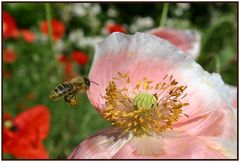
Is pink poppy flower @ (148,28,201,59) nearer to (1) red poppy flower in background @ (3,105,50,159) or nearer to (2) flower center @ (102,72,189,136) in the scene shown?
(2) flower center @ (102,72,189,136)

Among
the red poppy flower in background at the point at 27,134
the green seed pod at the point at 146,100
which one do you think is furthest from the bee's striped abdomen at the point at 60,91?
the red poppy flower in background at the point at 27,134

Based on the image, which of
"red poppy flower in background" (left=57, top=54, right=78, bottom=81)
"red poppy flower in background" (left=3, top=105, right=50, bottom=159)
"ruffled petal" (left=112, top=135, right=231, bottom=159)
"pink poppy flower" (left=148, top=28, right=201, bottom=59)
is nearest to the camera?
"ruffled petal" (left=112, top=135, right=231, bottom=159)

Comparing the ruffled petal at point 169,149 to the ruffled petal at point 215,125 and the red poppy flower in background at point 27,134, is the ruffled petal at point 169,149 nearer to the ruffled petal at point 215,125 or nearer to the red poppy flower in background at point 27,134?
the ruffled petal at point 215,125

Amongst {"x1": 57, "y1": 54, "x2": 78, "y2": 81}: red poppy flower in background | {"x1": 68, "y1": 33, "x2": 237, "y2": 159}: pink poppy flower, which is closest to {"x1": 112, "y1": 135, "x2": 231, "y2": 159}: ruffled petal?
{"x1": 68, "y1": 33, "x2": 237, "y2": 159}: pink poppy flower

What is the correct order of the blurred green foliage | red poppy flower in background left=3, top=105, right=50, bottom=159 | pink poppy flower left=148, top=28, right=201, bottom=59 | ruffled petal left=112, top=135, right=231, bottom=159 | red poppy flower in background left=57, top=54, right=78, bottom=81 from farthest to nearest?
1. red poppy flower in background left=57, top=54, right=78, bottom=81
2. the blurred green foliage
3. red poppy flower in background left=3, top=105, right=50, bottom=159
4. pink poppy flower left=148, top=28, right=201, bottom=59
5. ruffled petal left=112, top=135, right=231, bottom=159

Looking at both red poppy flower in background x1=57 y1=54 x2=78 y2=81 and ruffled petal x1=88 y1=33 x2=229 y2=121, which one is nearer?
ruffled petal x1=88 y1=33 x2=229 y2=121

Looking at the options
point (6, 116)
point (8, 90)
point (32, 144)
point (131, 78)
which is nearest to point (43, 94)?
point (8, 90)

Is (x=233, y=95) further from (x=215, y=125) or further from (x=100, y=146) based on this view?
(x=100, y=146)
